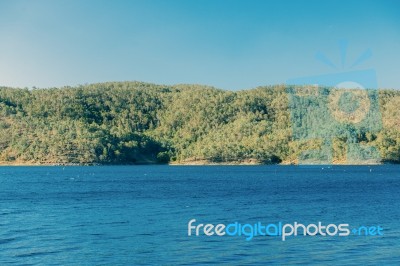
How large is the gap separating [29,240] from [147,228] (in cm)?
961

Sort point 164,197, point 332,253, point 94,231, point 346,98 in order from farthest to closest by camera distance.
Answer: point 346,98, point 164,197, point 94,231, point 332,253

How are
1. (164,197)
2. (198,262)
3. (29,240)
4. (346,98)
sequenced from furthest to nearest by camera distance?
(346,98) < (164,197) < (29,240) < (198,262)

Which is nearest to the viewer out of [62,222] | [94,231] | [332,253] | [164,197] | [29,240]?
[332,253]

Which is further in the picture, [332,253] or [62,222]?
[62,222]

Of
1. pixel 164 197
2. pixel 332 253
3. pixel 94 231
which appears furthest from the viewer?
pixel 164 197

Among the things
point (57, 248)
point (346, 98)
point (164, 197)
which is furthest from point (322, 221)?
point (346, 98)

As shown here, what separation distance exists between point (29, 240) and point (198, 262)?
537 inches

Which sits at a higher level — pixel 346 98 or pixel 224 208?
pixel 346 98

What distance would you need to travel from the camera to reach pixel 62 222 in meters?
51.2

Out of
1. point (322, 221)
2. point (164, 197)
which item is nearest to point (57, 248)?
point (322, 221)

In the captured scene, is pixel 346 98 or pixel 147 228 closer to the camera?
pixel 147 228

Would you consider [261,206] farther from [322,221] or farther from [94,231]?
[94,231]

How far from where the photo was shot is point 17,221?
169 ft

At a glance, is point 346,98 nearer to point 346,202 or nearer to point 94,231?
point 346,202
